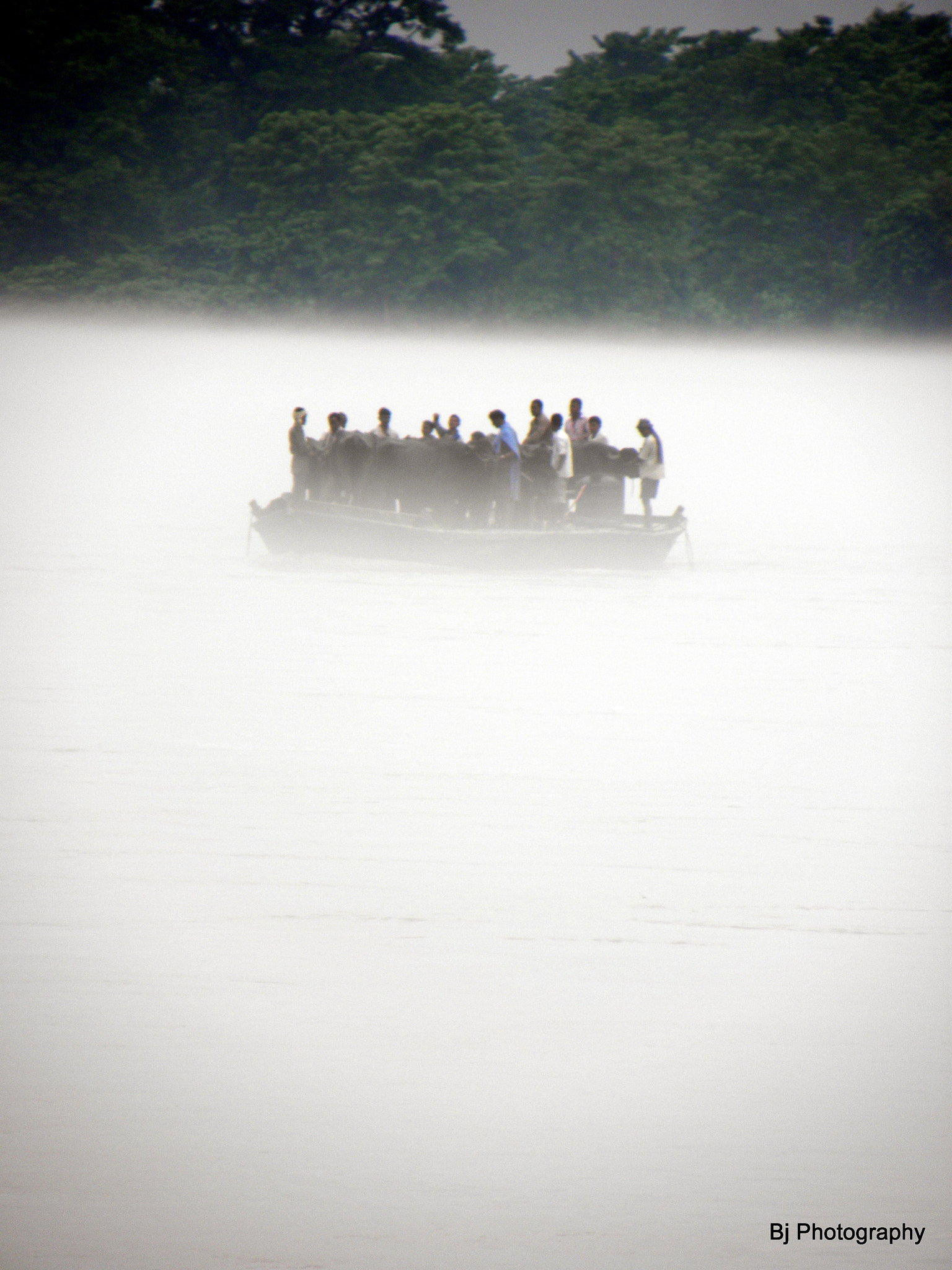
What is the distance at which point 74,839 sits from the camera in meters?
6.29

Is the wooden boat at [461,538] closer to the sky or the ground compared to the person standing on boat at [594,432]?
closer to the ground

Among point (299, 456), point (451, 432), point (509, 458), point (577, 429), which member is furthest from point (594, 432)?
point (299, 456)

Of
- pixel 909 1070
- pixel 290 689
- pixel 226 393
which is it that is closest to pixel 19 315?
pixel 226 393

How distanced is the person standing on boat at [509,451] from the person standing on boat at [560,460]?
34 cm

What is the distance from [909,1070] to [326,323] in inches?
1569


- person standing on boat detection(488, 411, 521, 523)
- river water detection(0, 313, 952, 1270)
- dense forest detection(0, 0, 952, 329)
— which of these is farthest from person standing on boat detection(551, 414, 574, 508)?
dense forest detection(0, 0, 952, 329)

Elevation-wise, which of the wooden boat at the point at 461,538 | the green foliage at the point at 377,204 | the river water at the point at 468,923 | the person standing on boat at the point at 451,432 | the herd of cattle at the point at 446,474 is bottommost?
the river water at the point at 468,923

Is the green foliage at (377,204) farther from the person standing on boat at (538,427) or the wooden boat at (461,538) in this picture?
the person standing on boat at (538,427)

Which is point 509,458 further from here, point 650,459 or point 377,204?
point 377,204

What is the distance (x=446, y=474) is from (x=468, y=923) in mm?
8468

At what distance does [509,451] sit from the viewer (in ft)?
43.2

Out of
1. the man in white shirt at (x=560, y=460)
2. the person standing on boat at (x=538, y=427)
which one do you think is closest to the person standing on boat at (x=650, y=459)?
the man in white shirt at (x=560, y=460)

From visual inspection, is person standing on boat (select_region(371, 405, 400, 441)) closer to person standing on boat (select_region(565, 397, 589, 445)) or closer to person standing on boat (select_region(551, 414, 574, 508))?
person standing on boat (select_region(551, 414, 574, 508))

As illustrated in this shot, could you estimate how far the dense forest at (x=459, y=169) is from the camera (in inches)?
1398
